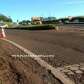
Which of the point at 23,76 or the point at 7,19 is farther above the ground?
the point at 23,76

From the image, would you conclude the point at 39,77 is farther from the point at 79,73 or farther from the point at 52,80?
the point at 79,73

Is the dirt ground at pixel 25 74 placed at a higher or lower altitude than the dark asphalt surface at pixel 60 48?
higher

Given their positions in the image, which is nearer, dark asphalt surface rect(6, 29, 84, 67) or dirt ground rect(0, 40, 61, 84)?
dirt ground rect(0, 40, 61, 84)

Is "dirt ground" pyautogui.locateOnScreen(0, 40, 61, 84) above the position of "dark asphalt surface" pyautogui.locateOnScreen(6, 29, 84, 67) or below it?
above

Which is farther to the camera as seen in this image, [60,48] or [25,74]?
[60,48]

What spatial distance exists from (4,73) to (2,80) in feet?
3.53

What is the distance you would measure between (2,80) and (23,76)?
738 millimetres

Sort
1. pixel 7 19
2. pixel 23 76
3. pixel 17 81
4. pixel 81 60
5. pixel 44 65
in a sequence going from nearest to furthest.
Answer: pixel 17 81
pixel 23 76
pixel 44 65
pixel 81 60
pixel 7 19

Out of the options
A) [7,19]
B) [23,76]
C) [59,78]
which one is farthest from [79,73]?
[7,19]

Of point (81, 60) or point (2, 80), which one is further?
point (81, 60)

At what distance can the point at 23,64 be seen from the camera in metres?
11.1

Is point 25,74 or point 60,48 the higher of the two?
point 25,74

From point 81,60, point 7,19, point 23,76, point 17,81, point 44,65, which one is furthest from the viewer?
point 7,19

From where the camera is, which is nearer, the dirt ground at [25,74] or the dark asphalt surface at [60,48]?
the dirt ground at [25,74]
